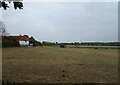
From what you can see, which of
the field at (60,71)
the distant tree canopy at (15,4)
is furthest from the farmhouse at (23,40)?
the distant tree canopy at (15,4)

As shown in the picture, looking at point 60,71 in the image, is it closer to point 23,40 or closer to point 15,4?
point 15,4

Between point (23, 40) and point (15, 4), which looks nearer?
point (15, 4)

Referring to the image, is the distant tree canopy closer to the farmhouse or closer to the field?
the field

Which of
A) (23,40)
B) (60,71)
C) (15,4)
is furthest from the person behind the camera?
(23,40)

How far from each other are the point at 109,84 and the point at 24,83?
11.5ft

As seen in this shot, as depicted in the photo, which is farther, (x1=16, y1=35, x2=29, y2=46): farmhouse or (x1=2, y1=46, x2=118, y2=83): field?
(x1=16, y1=35, x2=29, y2=46): farmhouse

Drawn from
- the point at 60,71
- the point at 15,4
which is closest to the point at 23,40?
the point at 60,71

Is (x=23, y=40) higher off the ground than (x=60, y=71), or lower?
higher

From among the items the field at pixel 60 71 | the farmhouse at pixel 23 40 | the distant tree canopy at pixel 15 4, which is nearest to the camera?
the distant tree canopy at pixel 15 4

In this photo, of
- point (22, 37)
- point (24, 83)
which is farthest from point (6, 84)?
point (22, 37)

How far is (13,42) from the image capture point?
273 feet

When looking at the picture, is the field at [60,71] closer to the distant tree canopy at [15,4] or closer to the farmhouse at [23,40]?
the distant tree canopy at [15,4]

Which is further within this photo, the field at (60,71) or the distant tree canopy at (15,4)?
the field at (60,71)

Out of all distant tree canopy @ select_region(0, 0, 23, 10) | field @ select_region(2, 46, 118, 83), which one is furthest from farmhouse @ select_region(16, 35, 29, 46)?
distant tree canopy @ select_region(0, 0, 23, 10)
